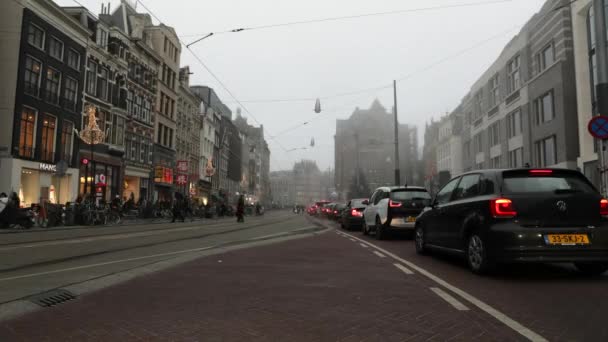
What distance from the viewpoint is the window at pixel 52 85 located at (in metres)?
30.1

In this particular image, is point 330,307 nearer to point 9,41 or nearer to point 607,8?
point 607,8

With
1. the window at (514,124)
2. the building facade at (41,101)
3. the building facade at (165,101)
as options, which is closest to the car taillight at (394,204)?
the building facade at (41,101)

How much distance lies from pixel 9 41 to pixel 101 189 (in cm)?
1238

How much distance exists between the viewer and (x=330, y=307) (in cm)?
465

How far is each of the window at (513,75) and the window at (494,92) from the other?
119 inches

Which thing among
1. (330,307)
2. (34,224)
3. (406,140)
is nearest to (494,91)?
(34,224)

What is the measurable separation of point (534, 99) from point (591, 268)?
2864 centimetres

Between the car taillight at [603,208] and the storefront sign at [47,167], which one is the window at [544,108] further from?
the storefront sign at [47,167]

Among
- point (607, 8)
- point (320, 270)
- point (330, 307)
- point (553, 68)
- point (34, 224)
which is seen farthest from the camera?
point (553, 68)

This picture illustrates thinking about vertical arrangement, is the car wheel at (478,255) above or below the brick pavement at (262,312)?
above

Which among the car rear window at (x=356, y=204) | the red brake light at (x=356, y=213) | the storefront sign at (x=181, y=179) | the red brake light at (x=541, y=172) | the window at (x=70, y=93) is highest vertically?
the window at (x=70, y=93)

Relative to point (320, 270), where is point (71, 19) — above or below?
above

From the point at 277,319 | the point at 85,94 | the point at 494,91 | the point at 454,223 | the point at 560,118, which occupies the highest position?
the point at 494,91

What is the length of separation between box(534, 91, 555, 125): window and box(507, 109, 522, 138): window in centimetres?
284
